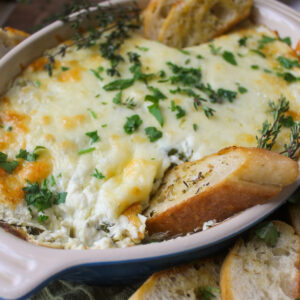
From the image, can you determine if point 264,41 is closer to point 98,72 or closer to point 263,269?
point 98,72

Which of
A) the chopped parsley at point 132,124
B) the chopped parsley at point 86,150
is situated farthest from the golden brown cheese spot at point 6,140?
the chopped parsley at point 132,124

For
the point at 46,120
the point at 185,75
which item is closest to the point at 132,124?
the point at 46,120

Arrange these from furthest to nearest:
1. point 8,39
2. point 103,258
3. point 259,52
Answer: point 259,52
point 8,39
point 103,258

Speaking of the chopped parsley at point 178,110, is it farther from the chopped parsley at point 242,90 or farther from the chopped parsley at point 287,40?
the chopped parsley at point 287,40

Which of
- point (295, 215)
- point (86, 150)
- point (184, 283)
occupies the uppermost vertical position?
point (86, 150)

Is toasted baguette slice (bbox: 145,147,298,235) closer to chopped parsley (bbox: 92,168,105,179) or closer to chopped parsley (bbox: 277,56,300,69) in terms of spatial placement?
chopped parsley (bbox: 92,168,105,179)

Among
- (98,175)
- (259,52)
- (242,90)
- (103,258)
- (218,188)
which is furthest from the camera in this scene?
(259,52)

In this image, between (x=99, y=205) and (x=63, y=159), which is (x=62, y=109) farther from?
(x=99, y=205)

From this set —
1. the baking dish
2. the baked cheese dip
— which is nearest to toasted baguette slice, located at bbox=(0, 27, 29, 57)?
the baked cheese dip
